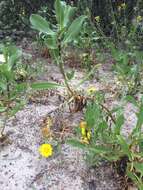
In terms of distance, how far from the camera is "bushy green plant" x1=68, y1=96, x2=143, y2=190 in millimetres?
2307

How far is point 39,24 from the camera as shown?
8.83 ft

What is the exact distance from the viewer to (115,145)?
7.93ft

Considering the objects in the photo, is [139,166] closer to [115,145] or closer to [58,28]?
[115,145]

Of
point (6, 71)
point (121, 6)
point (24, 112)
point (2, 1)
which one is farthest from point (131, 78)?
point (2, 1)

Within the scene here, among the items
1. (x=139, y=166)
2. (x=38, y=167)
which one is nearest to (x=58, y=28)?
(x=38, y=167)

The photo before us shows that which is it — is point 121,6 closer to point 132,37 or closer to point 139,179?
point 132,37

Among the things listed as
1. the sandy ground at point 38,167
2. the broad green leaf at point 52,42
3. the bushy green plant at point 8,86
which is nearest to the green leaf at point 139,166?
the sandy ground at point 38,167

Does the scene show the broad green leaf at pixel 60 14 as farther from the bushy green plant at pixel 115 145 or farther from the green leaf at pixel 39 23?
the bushy green plant at pixel 115 145

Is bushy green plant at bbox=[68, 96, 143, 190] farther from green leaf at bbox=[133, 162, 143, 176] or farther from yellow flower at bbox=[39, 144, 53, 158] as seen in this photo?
yellow flower at bbox=[39, 144, 53, 158]

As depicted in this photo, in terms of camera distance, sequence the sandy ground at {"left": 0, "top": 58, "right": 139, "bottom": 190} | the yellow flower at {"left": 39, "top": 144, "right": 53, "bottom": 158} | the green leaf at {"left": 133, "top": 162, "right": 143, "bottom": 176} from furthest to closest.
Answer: the yellow flower at {"left": 39, "top": 144, "right": 53, "bottom": 158} < the sandy ground at {"left": 0, "top": 58, "right": 139, "bottom": 190} < the green leaf at {"left": 133, "top": 162, "right": 143, "bottom": 176}

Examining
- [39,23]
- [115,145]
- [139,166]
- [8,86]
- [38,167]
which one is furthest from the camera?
[8,86]

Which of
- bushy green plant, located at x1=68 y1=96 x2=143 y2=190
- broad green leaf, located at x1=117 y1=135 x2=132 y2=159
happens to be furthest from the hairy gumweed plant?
broad green leaf, located at x1=117 y1=135 x2=132 y2=159

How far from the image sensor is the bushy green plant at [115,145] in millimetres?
2307

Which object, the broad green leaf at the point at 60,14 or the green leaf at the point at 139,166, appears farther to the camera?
Answer: the broad green leaf at the point at 60,14
